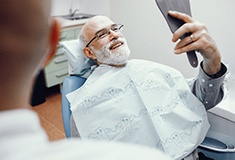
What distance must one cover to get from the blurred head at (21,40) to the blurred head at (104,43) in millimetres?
1213

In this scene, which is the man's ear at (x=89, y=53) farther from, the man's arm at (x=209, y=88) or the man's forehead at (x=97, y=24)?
the man's arm at (x=209, y=88)

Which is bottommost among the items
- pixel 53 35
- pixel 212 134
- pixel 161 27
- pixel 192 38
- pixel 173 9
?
pixel 212 134

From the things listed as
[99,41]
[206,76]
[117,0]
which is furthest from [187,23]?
[117,0]

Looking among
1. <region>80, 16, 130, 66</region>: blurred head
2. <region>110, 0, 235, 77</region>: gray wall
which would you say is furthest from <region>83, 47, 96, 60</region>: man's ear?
<region>110, 0, 235, 77</region>: gray wall

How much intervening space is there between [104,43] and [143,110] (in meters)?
0.49

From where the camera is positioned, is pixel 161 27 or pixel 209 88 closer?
pixel 209 88

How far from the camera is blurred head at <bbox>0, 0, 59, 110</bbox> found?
0.98 feet

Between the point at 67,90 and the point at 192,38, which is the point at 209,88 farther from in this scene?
the point at 67,90

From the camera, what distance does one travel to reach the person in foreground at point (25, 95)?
291mm

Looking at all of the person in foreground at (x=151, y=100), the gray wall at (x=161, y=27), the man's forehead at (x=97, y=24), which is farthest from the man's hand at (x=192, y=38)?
the gray wall at (x=161, y=27)

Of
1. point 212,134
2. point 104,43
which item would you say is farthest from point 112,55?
point 212,134

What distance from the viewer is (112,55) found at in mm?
1550

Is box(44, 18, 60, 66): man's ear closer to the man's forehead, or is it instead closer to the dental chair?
the dental chair

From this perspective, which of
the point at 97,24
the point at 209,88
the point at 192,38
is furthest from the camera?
the point at 97,24
